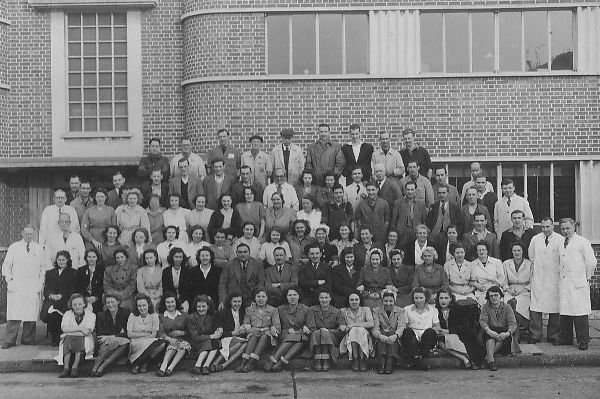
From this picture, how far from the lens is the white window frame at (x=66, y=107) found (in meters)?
18.8

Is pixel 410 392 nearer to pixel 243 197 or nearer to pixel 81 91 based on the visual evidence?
pixel 243 197

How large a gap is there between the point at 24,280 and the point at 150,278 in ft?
7.44

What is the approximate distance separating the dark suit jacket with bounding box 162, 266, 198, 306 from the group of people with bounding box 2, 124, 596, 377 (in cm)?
2

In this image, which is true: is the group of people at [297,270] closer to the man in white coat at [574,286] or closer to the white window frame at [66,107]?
the man in white coat at [574,286]

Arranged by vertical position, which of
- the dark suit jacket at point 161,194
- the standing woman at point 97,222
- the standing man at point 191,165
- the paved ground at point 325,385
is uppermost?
the standing man at point 191,165

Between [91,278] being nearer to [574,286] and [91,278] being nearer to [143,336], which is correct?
[143,336]

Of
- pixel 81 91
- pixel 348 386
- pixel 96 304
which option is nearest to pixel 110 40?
pixel 81 91

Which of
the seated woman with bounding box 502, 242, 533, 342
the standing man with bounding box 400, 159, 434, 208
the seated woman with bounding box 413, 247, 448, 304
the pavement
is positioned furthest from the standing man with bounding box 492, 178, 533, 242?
the pavement

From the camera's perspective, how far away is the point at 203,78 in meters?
18.3

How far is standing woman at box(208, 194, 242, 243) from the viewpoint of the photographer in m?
14.5

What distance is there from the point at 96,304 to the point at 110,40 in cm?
724

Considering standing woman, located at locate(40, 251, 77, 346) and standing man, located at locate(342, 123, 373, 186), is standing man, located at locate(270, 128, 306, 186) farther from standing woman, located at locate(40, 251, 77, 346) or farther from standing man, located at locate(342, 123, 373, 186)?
standing woman, located at locate(40, 251, 77, 346)

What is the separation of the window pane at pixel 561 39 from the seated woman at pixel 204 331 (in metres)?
9.43

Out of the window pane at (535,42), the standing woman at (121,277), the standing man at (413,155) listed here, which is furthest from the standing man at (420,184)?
the standing woman at (121,277)
